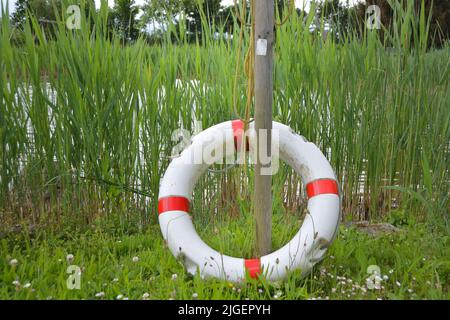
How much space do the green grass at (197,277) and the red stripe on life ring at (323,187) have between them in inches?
13.4

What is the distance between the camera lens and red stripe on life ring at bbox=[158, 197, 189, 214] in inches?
82.0

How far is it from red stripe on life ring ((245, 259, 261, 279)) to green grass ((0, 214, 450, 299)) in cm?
4

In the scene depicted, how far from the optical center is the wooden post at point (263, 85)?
1930 millimetres

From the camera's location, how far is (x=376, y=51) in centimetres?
289

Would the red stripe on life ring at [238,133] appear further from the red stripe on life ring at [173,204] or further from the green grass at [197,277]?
the green grass at [197,277]

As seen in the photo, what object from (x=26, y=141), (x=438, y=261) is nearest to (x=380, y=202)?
(x=438, y=261)
